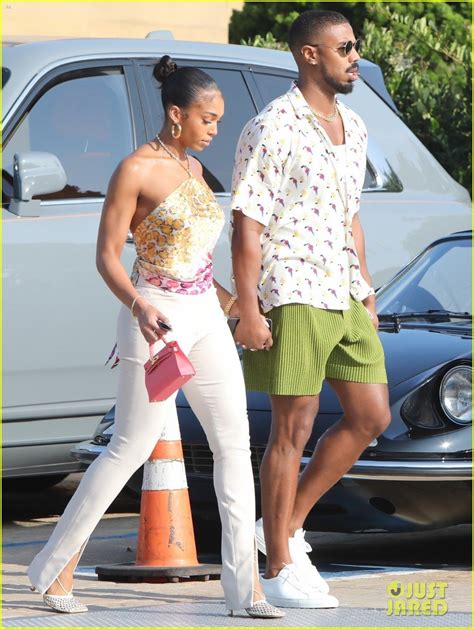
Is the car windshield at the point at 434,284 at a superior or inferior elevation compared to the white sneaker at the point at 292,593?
superior

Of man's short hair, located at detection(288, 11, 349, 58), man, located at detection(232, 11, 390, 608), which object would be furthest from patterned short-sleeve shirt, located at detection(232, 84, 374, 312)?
man's short hair, located at detection(288, 11, 349, 58)

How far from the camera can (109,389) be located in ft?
22.6

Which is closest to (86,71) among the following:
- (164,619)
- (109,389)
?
(109,389)

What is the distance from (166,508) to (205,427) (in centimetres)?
107

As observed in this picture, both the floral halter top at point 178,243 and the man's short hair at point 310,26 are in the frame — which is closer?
the floral halter top at point 178,243

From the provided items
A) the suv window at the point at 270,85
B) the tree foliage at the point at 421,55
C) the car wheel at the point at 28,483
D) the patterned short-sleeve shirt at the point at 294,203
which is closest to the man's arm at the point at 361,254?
the patterned short-sleeve shirt at the point at 294,203

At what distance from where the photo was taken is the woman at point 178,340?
14.6ft

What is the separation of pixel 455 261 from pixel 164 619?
9.14ft

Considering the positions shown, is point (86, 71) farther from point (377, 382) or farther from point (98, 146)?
point (377, 382)

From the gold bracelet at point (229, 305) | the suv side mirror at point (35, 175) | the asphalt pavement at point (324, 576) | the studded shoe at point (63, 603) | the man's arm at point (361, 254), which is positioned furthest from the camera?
the suv side mirror at point (35, 175)

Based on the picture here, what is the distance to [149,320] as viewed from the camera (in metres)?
4.30

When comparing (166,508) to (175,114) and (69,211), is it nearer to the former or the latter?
(175,114)

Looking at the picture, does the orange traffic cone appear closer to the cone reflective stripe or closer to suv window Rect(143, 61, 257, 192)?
the cone reflective stripe

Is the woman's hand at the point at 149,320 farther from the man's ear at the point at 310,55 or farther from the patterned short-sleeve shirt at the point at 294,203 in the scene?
the man's ear at the point at 310,55
